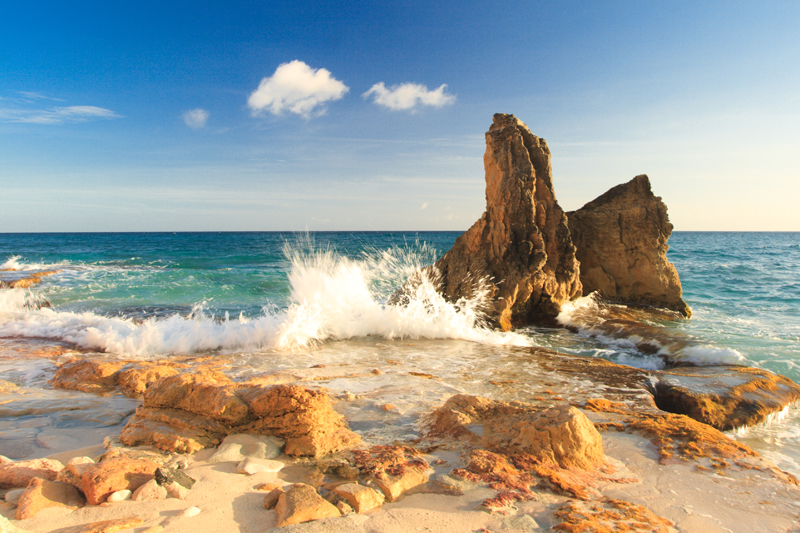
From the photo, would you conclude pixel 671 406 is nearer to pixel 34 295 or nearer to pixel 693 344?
pixel 693 344

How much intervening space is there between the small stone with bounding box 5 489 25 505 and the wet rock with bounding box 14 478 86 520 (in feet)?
0.26

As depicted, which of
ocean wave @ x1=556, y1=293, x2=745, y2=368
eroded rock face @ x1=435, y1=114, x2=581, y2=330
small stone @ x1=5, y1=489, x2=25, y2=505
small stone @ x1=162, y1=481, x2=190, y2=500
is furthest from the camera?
eroded rock face @ x1=435, y1=114, x2=581, y2=330

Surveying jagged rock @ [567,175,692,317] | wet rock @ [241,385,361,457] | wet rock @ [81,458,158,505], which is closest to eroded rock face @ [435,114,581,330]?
jagged rock @ [567,175,692,317]

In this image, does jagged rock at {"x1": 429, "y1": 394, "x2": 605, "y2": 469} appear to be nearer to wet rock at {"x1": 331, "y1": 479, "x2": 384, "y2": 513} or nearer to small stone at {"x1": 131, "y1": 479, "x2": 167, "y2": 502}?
wet rock at {"x1": 331, "y1": 479, "x2": 384, "y2": 513}

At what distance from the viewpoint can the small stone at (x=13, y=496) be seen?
2.00 m

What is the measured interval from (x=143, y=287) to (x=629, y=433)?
44.2ft

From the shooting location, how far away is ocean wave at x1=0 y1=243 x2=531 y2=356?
232 inches

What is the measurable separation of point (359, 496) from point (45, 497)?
148cm

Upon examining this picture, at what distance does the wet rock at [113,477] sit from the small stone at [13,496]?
277 millimetres


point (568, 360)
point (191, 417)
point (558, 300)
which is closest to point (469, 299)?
point (558, 300)

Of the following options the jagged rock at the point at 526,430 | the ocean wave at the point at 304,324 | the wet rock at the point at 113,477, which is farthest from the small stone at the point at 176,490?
the ocean wave at the point at 304,324

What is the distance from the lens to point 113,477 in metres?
2.10

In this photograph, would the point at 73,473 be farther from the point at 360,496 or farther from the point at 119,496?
the point at 360,496

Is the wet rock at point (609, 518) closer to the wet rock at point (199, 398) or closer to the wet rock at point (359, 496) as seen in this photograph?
the wet rock at point (359, 496)
